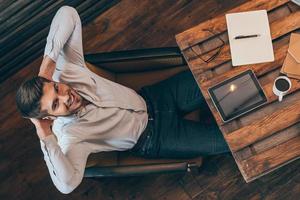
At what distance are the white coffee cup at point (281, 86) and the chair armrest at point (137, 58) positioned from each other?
48 centimetres

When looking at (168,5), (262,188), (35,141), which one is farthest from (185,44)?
(35,141)

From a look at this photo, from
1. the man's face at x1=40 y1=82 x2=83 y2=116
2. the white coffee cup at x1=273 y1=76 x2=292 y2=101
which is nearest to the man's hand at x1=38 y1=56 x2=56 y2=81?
the man's face at x1=40 y1=82 x2=83 y2=116

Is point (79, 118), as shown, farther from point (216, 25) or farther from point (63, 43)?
point (216, 25)

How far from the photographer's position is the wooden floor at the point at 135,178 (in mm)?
2439

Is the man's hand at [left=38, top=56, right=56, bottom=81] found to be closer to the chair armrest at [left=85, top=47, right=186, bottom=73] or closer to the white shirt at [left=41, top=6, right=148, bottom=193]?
the white shirt at [left=41, top=6, right=148, bottom=193]

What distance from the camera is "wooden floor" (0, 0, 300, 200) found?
2439 millimetres

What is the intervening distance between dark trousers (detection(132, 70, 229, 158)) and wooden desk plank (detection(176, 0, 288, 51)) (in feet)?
0.83

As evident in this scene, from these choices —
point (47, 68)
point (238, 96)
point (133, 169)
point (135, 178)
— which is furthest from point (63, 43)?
point (135, 178)

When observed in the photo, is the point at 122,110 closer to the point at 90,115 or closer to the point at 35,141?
the point at 90,115

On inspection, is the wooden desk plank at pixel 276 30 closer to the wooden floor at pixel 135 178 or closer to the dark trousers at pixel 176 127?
the dark trousers at pixel 176 127

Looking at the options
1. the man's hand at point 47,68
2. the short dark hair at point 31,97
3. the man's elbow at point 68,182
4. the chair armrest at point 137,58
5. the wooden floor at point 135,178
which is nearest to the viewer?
the short dark hair at point 31,97

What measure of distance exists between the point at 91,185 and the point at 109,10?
1183 mm

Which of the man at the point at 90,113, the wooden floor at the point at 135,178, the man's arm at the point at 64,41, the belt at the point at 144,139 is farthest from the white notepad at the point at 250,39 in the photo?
the wooden floor at the point at 135,178

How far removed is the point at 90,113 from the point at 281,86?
2.76ft
